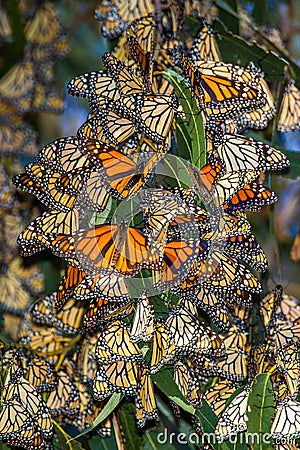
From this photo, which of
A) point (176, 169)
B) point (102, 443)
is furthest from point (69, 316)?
point (176, 169)

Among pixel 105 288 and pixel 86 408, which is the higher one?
pixel 105 288

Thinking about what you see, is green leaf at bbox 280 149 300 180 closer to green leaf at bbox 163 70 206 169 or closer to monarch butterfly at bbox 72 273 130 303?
green leaf at bbox 163 70 206 169

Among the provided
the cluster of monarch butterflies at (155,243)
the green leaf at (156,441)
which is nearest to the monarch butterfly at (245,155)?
the cluster of monarch butterflies at (155,243)

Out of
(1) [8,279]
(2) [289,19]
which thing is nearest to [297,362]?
(1) [8,279]

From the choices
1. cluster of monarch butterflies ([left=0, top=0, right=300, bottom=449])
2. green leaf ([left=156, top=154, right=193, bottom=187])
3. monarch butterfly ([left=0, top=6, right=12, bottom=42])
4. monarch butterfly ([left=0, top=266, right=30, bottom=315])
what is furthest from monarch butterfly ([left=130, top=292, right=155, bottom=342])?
monarch butterfly ([left=0, top=6, right=12, bottom=42])

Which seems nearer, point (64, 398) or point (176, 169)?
point (176, 169)

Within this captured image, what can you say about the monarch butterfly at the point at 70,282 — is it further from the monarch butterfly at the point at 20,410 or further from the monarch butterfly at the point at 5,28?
the monarch butterfly at the point at 5,28

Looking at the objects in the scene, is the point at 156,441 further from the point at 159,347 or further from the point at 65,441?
the point at 159,347
